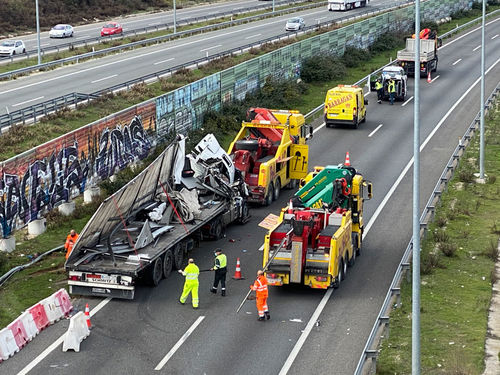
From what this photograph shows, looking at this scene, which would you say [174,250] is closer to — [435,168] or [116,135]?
[116,135]

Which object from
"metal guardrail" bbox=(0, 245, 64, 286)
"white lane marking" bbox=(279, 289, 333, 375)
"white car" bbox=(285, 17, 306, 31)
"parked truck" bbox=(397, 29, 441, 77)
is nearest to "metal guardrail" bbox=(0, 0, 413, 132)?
"white car" bbox=(285, 17, 306, 31)

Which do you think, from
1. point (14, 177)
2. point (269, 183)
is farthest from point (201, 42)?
point (14, 177)

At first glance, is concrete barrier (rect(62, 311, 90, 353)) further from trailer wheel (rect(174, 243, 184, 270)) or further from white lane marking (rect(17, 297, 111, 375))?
trailer wheel (rect(174, 243, 184, 270))

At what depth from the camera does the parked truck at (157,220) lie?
1003 inches

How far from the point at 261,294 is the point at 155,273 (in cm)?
393

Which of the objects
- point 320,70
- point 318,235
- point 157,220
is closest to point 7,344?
point 157,220

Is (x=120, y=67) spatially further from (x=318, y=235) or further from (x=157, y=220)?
(x=318, y=235)

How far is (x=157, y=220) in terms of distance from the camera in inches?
1140

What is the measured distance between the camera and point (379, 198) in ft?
122

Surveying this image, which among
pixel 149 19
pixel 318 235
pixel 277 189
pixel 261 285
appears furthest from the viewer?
pixel 149 19

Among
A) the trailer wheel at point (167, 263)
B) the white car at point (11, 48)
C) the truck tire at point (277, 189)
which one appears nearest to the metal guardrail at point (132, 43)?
the white car at point (11, 48)

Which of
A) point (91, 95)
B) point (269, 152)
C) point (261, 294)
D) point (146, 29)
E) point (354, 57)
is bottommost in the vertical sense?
point (261, 294)

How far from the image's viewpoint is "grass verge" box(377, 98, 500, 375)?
72.9 ft

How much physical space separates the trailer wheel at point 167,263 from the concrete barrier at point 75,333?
15.2 feet
